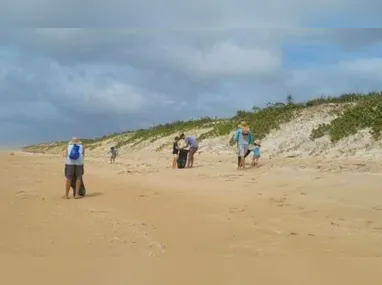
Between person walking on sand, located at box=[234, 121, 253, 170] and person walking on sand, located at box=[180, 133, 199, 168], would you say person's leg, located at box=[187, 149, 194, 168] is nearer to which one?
person walking on sand, located at box=[180, 133, 199, 168]

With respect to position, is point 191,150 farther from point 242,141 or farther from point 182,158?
point 242,141

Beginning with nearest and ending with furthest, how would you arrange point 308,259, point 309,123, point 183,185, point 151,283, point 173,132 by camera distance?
point 151,283 → point 308,259 → point 183,185 → point 309,123 → point 173,132

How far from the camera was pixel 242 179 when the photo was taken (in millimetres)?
13352

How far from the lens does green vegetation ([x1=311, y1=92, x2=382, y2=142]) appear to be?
69.6 feet

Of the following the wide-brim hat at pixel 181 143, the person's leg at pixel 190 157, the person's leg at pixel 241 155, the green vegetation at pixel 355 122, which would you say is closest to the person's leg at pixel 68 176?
the person's leg at pixel 241 155

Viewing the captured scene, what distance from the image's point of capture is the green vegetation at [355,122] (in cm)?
2120

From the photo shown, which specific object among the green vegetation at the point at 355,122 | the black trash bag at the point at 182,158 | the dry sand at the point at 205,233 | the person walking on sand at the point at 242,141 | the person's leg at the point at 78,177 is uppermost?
the green vegetation at the point at 355,122

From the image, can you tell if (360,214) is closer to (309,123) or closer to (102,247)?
(102,247)

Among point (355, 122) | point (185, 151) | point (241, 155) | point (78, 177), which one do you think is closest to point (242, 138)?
point (241, 155)

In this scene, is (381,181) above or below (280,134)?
below

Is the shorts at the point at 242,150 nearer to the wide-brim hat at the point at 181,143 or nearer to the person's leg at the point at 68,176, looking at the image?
the wide-brim hat at the point at 181,143

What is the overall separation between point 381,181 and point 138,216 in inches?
199

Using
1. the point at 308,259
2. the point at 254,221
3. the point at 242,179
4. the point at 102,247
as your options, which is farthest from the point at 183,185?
the point at 308,259

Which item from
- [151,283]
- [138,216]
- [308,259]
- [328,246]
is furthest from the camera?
[138,216]
